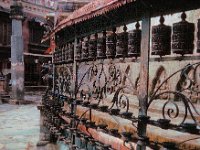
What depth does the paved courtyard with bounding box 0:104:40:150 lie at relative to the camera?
A: 9097mm

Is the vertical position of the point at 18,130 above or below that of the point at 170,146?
below

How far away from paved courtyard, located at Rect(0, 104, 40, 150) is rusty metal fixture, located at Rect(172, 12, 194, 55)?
5917mm

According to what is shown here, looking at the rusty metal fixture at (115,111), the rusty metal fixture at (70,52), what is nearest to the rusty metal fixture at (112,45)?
the rusty metal fixture at (115,111)

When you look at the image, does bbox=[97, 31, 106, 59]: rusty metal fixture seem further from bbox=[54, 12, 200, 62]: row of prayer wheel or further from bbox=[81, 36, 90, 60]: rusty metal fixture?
bbox=[81, 36, 90, 60]: rusty metal fixture

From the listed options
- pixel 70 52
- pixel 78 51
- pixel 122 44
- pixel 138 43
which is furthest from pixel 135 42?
pixel 70 52

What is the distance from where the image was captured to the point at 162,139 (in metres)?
5.25

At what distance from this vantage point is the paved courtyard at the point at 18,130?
9.10 meters

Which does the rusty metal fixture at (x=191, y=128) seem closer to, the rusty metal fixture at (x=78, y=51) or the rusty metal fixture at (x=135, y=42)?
the rusty metal fixture at (x=135, y=42)

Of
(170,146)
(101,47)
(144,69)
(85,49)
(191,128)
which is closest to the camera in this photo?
(191,128)

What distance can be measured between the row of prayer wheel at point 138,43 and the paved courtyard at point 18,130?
3.69 m

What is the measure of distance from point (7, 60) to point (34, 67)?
331 cm

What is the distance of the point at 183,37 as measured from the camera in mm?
3820

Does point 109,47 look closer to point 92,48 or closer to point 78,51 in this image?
point 92,48

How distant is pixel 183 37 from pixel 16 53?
58.6 ft
